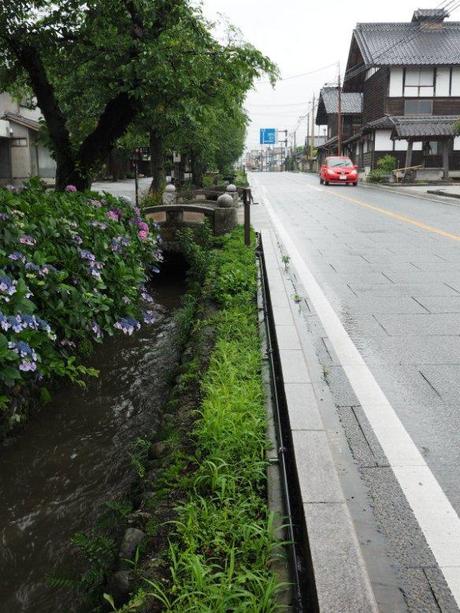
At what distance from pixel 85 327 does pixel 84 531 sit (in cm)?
197

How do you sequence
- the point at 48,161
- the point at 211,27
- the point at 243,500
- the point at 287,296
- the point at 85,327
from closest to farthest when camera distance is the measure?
the point at 243,500
the point at 85,327
the point at 287,296
the point at 211,27
the point at 48,161

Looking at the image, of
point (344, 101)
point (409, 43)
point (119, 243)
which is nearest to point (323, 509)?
point (119, 243)

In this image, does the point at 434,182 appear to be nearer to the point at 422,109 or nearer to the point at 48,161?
the point at 422,109

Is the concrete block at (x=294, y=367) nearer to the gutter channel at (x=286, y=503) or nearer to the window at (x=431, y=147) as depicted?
the gutter channel at (x=286, y=503)

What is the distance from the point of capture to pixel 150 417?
17.5ft

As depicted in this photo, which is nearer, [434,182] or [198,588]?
[198,588]

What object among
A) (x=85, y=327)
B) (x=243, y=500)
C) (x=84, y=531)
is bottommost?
(x=84, y=531)

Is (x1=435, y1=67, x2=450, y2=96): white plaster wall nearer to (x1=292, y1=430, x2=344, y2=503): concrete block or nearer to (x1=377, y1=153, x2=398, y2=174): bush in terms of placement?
(x1=377, y1=153, x2=398, y2=174): bush

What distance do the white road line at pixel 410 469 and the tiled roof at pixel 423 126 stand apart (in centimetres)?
3474

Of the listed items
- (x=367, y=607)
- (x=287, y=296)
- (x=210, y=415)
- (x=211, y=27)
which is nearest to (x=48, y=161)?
(x=211, y=27)

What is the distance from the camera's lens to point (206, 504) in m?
2.94

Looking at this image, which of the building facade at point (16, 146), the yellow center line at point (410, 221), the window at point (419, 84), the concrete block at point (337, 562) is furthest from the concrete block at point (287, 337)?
the window at point (419, 84)

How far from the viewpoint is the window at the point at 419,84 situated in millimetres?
41281

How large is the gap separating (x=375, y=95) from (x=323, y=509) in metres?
45.4
